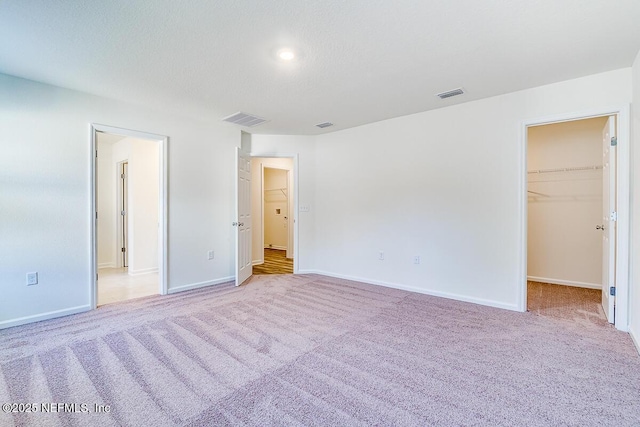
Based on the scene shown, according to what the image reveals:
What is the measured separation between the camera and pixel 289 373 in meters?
2.06

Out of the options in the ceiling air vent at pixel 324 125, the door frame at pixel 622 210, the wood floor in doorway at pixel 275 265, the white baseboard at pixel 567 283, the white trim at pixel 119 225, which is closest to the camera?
the door frame at pixel 622 210

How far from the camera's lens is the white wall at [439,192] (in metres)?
3.30

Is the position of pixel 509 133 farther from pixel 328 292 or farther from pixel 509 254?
pixel 328 292

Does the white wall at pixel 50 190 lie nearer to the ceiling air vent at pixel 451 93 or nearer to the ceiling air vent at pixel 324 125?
the ceiling air vent at pixel 324 125

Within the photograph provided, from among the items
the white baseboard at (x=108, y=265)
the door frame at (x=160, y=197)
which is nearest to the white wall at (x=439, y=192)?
the door frame at (x=160, y=197)

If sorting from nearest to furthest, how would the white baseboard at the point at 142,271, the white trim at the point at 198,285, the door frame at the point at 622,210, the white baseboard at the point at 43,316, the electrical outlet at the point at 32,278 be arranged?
the door frame at the point at 622,210
the white baseboard at the point at 43,316
the electrical outlet at the point at 32,278
the white trim at the point at 198,285
the white baseboard at the point at 142,271

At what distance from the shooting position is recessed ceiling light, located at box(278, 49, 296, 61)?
244 centimetres

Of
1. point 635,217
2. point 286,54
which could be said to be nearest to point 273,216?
point 286,54

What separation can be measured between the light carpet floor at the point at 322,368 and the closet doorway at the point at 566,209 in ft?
6.34

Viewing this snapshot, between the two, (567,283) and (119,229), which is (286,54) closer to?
(567,283)

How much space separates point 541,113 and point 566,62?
0.61 meters

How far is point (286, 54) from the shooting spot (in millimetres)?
2482

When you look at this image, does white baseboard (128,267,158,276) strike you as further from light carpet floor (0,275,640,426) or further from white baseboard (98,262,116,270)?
light carpet floor (0,275,640,426)

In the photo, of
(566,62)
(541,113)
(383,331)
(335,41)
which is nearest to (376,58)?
(335,41)
